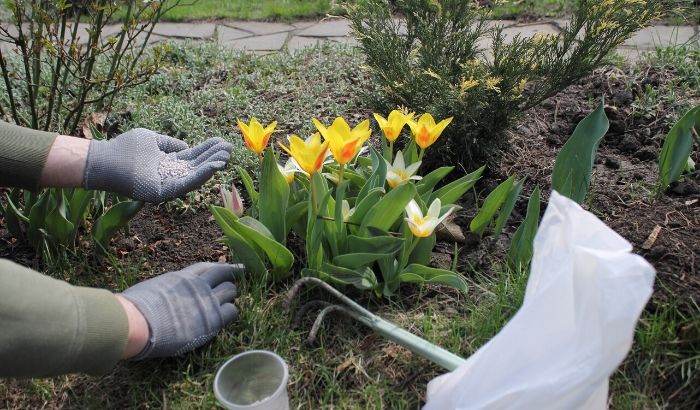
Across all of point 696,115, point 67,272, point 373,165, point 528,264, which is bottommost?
point 67,272

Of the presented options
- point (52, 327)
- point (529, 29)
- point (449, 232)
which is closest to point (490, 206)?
point (449, 232)

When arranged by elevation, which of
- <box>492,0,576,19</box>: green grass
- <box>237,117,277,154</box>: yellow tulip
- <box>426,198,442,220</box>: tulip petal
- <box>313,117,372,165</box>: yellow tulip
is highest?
<box>313,117,372,165</box>: yellow tulip

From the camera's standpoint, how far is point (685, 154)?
6.91ft

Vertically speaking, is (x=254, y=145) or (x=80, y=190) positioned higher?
(x=254, y=145)

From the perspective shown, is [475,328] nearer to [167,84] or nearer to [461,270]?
[461,270]

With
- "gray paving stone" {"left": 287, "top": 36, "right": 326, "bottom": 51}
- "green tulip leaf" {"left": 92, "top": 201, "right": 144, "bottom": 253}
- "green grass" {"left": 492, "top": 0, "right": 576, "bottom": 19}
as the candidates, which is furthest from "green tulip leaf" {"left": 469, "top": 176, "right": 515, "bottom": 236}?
"green grass" {"left": 492, "top": 0, "right": 576, "bottom": 19}

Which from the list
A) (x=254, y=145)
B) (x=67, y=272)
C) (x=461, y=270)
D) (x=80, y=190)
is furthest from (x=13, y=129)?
(x=461, y=270)

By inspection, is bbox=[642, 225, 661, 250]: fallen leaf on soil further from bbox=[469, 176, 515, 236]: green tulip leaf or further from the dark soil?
bbox=[469, 176, 515, 236]: green tulip leaf

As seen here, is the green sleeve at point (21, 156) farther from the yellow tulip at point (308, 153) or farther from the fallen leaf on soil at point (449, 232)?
the fallen leaf on soil at point (449, 232)

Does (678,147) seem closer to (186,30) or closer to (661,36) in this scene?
(661,36)

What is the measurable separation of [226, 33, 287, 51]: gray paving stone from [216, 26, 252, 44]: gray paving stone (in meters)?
0.07

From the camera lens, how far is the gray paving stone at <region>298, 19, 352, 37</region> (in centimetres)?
430

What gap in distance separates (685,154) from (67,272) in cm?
195

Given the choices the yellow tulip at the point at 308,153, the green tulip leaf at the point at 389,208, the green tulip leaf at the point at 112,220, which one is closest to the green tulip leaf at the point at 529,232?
the green tulip leaf at the point at 389,208
